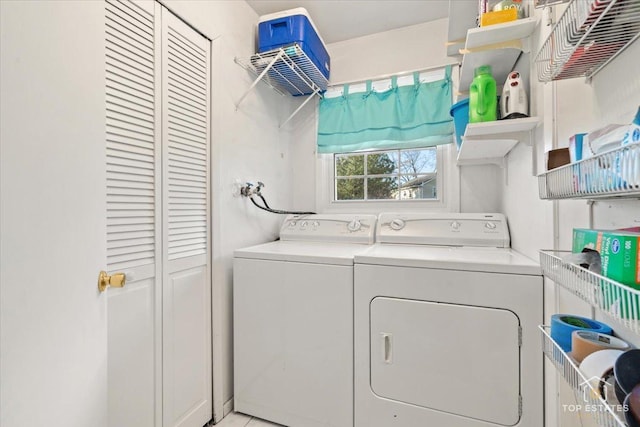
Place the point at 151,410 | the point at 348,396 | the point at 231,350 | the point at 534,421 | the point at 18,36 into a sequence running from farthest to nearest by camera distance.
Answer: the point at 231,350
the point at 348,396
the point at 151,410
the point at 534,421
the point at 18,36

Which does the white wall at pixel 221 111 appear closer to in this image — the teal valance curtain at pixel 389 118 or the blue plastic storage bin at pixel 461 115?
the teal valance curtain at pixel 389 118

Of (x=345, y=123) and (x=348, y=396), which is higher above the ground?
(x=345, y=123)

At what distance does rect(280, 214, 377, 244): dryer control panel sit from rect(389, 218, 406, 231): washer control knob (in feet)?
0.44

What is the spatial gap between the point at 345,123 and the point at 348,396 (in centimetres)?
200

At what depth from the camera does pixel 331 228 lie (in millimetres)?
2217

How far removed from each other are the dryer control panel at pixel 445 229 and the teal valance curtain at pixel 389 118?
25.4 inches

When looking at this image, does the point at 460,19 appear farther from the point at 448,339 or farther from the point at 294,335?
the point at 294,335

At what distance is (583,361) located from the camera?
0.65 meters

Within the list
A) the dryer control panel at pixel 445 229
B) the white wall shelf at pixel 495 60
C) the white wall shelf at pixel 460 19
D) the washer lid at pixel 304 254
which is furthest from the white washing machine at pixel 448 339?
the white wall shelf at pixel 460 19

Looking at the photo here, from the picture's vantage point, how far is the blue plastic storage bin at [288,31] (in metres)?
1.93

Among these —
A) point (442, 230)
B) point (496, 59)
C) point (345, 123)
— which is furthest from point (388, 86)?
point (442, 230)

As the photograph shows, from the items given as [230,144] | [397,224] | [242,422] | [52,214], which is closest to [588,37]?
[52,214]

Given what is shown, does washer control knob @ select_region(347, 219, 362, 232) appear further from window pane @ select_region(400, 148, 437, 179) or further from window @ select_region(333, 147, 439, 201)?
window pane @ select_region(400, 148, 437, 179)

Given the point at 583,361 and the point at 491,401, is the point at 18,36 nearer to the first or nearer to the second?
the point at 583,361
